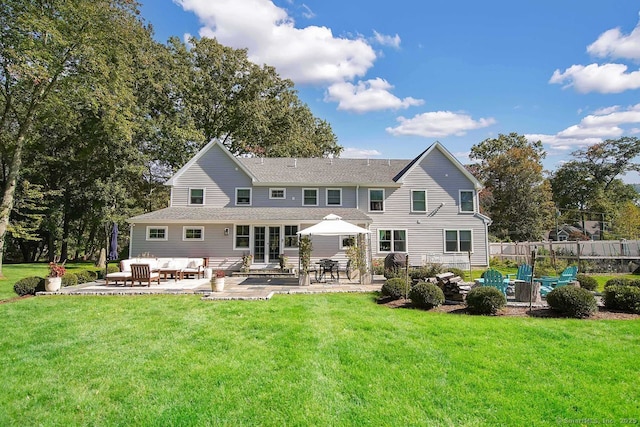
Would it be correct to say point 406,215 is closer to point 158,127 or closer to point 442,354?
point 442,354

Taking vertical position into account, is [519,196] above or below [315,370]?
above

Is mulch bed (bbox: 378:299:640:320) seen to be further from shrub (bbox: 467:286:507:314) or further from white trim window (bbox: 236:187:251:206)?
white trim window (bbox: 236:187:251:206)

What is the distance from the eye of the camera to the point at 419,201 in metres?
21.8

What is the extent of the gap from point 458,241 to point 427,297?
46.5 ft

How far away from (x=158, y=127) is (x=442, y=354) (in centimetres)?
2672

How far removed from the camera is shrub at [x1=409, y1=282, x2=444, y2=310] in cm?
876

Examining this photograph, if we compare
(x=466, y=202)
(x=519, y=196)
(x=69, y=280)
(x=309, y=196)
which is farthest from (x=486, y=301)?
(x=519, y=196)

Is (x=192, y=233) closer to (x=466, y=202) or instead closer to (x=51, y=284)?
(x=51, y=284)

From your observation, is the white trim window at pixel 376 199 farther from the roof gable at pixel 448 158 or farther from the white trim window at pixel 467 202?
the white trim window at pixel 467 202

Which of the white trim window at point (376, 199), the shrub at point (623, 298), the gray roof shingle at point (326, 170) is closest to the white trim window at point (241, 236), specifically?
the gray roof shingle at point (326, 170)

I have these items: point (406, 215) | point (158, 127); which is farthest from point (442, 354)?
point (158, 127)

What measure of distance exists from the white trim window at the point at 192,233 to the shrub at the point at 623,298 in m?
17.3

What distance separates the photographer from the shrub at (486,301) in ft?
26.5

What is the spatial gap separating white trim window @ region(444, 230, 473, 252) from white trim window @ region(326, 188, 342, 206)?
699cm
